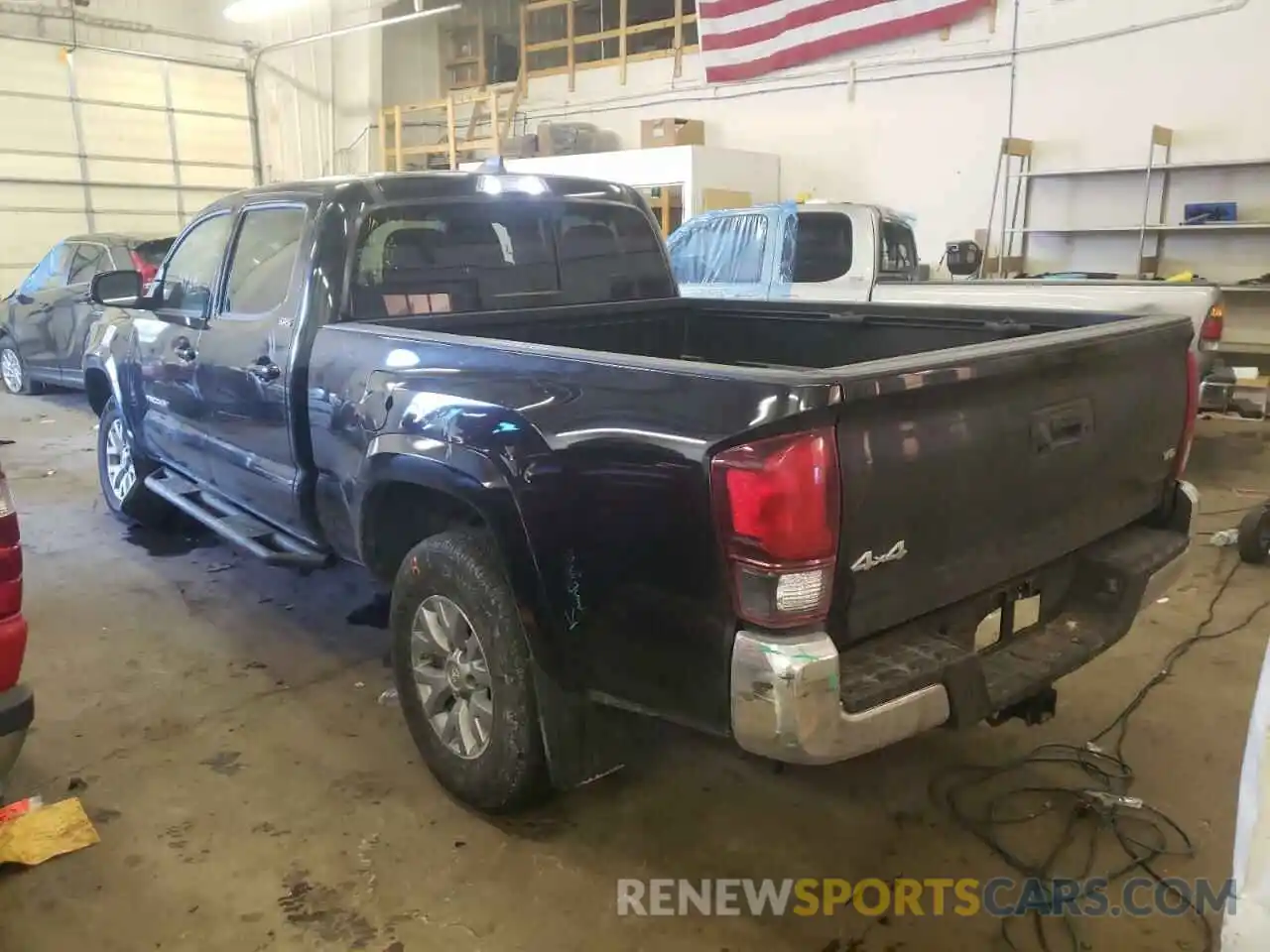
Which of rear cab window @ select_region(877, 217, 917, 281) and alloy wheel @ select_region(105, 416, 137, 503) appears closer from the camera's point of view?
alloy wheel @ select_region(105, 416, 137, 503)

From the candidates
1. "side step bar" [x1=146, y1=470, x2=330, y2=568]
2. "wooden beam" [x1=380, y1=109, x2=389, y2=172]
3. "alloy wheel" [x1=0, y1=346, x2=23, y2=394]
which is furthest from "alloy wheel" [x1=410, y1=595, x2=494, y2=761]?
"wooden beam" [x1=380, y1=109, x2=389, y2=172]

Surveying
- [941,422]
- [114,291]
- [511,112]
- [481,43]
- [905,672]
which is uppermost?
[481,43]

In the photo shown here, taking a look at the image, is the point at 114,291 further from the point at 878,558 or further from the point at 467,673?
the point at 878,558

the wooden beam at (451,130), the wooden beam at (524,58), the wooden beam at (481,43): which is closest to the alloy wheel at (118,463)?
the wooden beam at (451,130)

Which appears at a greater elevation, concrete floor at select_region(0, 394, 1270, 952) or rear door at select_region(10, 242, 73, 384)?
rear door at select_region(10, 242, 73, 384)

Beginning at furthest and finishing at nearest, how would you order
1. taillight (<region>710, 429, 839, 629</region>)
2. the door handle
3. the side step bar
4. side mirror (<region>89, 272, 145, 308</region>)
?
side mirror (<region>89, 272, 145, 308</region>) < the side step bar < the door handle < taillight (<region>710, 429, 839, 629</region>)

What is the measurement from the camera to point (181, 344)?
419cm

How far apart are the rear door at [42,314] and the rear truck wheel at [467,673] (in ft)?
27.5

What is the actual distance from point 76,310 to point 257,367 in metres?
6.97

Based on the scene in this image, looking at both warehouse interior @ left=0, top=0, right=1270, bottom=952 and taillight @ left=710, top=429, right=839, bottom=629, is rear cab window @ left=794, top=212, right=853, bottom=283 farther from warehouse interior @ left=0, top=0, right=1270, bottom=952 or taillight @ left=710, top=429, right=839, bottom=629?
taillight @ left=710, top=429, right=839, bottom=629

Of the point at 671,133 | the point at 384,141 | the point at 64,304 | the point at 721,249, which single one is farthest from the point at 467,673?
the point at 384,141

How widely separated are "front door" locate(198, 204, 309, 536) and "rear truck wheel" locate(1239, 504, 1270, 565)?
177 inches

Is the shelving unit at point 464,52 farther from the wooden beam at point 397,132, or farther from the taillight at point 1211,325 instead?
the taillight at point 1211,325

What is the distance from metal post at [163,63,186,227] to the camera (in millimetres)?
15516
